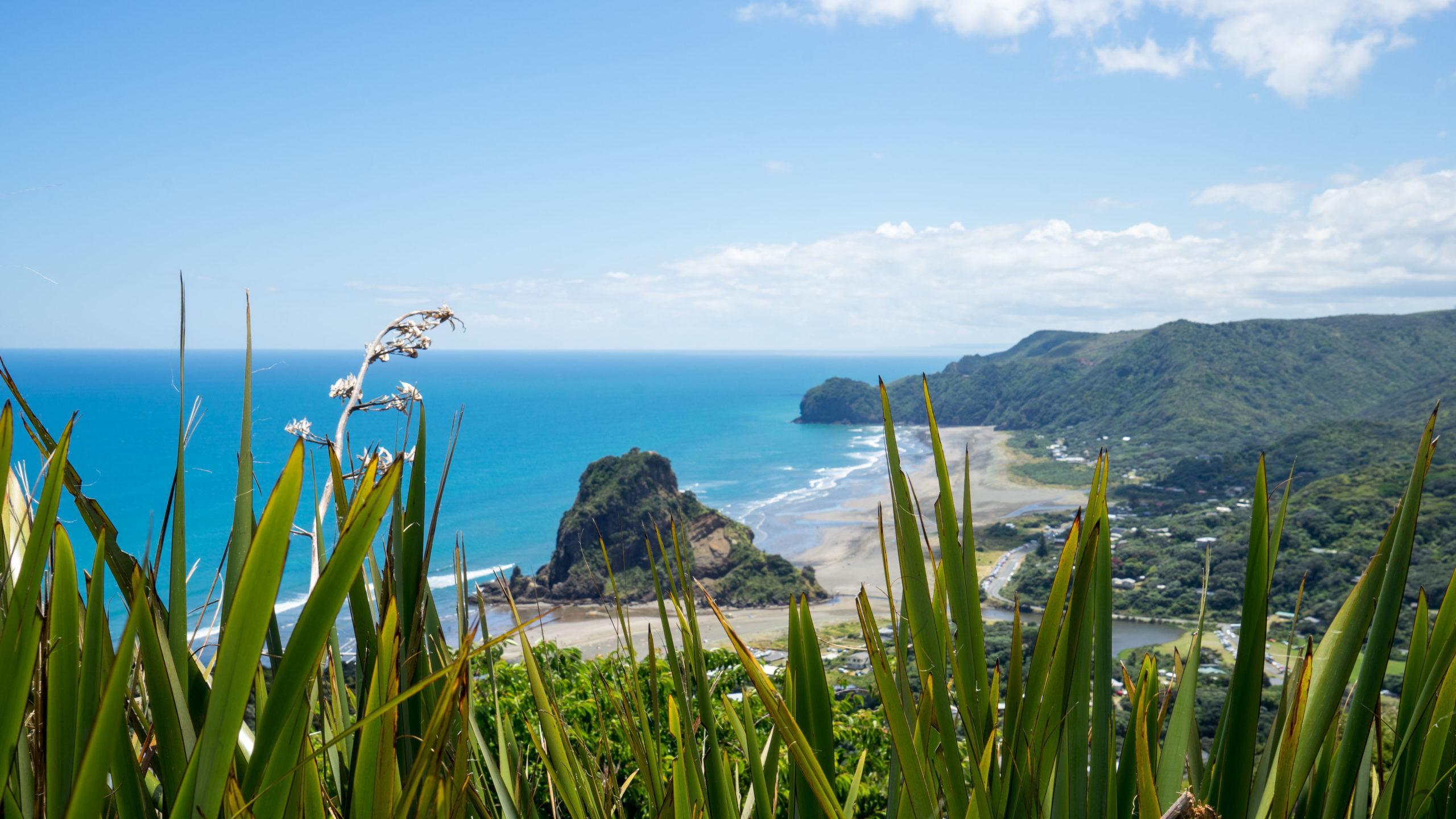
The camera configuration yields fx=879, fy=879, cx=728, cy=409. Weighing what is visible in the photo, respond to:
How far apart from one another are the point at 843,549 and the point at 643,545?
11.7 m

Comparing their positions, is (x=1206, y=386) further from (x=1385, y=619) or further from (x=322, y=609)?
(x=322, y=609)

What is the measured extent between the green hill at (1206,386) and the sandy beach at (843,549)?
12.9 meters

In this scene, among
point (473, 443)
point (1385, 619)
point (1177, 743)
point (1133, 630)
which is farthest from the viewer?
point (473, 443)

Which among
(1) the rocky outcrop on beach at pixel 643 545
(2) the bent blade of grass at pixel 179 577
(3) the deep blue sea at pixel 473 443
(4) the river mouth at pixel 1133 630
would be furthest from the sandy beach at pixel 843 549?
(2) the bent blade of grass at pixel 179 577

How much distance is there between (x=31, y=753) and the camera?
66cm

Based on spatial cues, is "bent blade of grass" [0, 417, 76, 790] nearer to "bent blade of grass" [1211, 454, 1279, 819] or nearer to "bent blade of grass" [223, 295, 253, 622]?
"bent blade of grass" [223, 295, 253, 622]

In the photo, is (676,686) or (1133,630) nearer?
(676,686)

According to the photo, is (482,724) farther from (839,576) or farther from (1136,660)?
(839,576)

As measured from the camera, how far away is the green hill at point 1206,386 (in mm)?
65562

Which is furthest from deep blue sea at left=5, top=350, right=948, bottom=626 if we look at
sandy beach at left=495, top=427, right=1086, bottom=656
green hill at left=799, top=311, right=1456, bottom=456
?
green hill at left=799, top=311, right=1456, bottom=456

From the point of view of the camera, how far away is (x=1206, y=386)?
71.9m

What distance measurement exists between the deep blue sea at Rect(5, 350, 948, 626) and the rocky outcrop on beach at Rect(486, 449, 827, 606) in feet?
11.2

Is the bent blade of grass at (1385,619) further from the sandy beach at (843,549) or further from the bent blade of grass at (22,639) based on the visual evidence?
the sandy beach at (843,549)

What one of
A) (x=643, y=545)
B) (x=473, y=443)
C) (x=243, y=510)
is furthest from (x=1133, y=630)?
(x=473, y=443)
